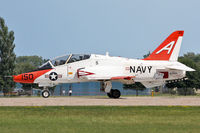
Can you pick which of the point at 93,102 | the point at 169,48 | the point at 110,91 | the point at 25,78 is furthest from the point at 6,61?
the point at 93,102

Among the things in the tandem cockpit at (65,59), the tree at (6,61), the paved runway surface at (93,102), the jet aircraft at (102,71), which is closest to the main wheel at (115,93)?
the jet aircraft at (102,71)

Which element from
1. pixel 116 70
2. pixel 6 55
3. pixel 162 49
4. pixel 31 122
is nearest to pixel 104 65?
pixel 116 70

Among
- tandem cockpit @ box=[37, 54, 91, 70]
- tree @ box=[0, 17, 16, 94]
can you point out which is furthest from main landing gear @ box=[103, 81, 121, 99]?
tree @ box=[0, 17, 16, 94]

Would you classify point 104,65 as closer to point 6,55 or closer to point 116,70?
point 116,70

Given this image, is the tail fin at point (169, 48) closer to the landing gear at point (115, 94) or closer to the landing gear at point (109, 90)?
the landing gear at point (115, 94)

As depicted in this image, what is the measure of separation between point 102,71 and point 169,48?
21.2 feet

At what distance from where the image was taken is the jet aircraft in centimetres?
2936

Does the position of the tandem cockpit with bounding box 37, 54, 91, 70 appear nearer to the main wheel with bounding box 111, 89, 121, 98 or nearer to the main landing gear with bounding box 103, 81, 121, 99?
the main landing gear with bounding box 103, 81, 121, 99

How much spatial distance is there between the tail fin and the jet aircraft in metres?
0.69

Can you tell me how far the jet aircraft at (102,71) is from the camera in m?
29.4

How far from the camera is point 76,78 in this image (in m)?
29.9

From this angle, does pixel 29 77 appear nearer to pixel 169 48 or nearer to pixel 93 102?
pixel 93 102

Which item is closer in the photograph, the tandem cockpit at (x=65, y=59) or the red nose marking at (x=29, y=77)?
the red nose marking at (x=29, y=77)

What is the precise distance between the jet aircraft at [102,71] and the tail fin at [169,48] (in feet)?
2.26
